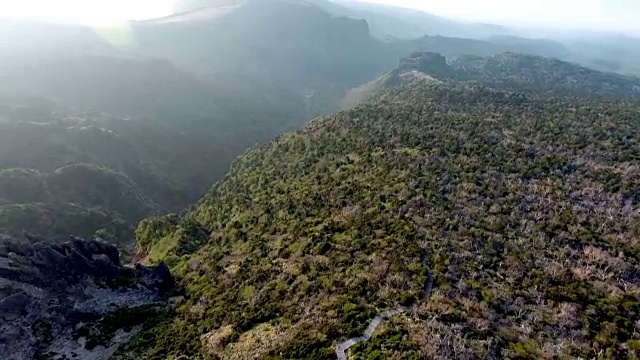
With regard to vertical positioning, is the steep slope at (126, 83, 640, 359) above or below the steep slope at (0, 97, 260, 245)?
above

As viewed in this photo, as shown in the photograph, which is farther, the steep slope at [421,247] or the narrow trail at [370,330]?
the steep slope at [421,247]

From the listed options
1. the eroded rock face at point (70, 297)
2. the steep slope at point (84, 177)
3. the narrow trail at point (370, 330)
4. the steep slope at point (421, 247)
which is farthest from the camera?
the steep slope at point (84, 177)

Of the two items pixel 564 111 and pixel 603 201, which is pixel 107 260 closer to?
pixel 603 201

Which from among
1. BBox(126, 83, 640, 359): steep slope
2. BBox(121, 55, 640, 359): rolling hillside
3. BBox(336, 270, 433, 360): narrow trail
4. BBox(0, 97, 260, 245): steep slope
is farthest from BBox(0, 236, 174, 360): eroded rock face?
BBox(0, 97, 260, 245): steep slope

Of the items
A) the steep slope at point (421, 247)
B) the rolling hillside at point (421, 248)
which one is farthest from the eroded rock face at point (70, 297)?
the rolling hillside at point (421, 248)

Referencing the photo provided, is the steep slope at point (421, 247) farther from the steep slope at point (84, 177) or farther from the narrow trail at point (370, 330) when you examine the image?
the steep slope at point (84, 177)

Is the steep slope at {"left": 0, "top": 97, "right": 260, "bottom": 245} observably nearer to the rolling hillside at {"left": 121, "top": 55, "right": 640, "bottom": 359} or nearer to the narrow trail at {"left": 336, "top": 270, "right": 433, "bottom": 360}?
the rolling hillside at {"left": 121, "top": 55, "right": 640, "bottom": 359}
